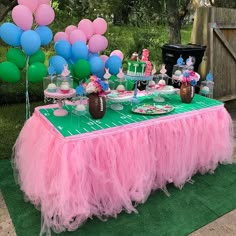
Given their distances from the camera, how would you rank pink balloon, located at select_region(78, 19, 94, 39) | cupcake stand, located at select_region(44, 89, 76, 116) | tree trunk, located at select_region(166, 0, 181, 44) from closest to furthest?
cupcake stand, located at select_region(44, 89, 76, 116), pink balloon, located at select_region(78, 19, 94, 39), tree trunk, located at select_region(166, 0, 181, 44)

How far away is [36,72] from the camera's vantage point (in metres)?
2.89

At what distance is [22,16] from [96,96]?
1013 millimetres

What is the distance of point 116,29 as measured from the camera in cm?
931

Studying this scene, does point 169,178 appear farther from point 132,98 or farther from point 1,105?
point 1,105

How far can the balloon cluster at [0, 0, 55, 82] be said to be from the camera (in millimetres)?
2693

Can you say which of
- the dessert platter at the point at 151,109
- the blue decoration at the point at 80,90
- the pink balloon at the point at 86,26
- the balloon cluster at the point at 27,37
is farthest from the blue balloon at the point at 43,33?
the dessert platter at the point at 151,109

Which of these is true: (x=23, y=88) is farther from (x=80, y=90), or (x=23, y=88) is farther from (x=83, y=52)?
(x=80, y=90)

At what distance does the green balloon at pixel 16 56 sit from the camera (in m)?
2.89

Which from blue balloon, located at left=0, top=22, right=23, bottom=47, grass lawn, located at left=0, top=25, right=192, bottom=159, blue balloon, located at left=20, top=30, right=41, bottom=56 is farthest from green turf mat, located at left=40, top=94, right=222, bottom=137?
grass lawn, located at left=0, top=25, right=192, bottom=159

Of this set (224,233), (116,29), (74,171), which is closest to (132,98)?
(74,171)

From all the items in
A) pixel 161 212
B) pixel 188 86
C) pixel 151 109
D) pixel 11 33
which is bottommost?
pixel 161 212

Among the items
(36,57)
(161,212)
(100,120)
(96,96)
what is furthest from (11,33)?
(161,212)

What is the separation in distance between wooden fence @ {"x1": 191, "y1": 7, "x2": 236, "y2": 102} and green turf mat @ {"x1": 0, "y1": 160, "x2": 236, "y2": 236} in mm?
2467

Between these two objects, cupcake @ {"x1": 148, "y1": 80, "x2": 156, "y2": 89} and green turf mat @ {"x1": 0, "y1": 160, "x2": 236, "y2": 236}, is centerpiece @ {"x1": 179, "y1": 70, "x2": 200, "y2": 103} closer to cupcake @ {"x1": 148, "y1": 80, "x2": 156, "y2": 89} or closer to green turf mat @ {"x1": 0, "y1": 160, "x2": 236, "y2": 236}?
cupcake @ {"x1": 148, "y1": 80, "x2": 156, "y2": 89}
